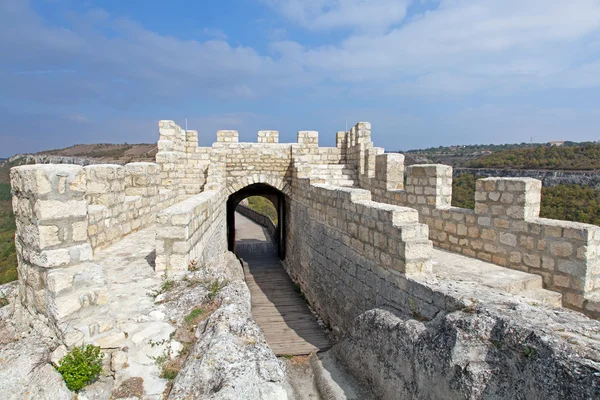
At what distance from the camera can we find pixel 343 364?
225 inches

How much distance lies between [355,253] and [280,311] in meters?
3.65

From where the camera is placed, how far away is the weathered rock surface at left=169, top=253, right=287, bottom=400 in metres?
2.42

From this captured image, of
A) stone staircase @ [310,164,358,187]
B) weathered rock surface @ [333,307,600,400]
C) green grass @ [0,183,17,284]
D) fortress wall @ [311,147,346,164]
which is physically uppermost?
fortress wall @ [311,147,346,164]

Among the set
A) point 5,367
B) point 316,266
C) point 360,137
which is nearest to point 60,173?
point 5,367

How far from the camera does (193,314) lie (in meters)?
3.48

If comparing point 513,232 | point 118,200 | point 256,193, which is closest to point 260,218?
point 256,193

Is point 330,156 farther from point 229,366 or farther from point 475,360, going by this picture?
point 229,366

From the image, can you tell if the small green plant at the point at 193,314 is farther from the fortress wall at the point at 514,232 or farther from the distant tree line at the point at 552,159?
the distant tree line at the point at 552,159

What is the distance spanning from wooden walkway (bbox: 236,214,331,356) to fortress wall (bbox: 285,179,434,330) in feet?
1.26

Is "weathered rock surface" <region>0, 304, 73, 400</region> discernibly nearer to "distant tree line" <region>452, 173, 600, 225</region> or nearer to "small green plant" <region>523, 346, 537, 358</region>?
"small green plant" <region>523, 346, 537, 358</region>

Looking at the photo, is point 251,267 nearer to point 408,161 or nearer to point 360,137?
point 360,137

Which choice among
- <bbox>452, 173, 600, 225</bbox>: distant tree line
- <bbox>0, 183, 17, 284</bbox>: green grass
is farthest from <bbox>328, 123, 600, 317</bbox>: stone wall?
<bbox>0, 183, 17, 284</bbox>: green grass

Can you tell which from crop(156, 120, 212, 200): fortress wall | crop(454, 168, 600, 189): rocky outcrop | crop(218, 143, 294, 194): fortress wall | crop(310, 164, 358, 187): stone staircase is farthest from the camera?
crop(454, 168, 600, 189): rocky outcrop

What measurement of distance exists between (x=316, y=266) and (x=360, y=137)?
435cm
